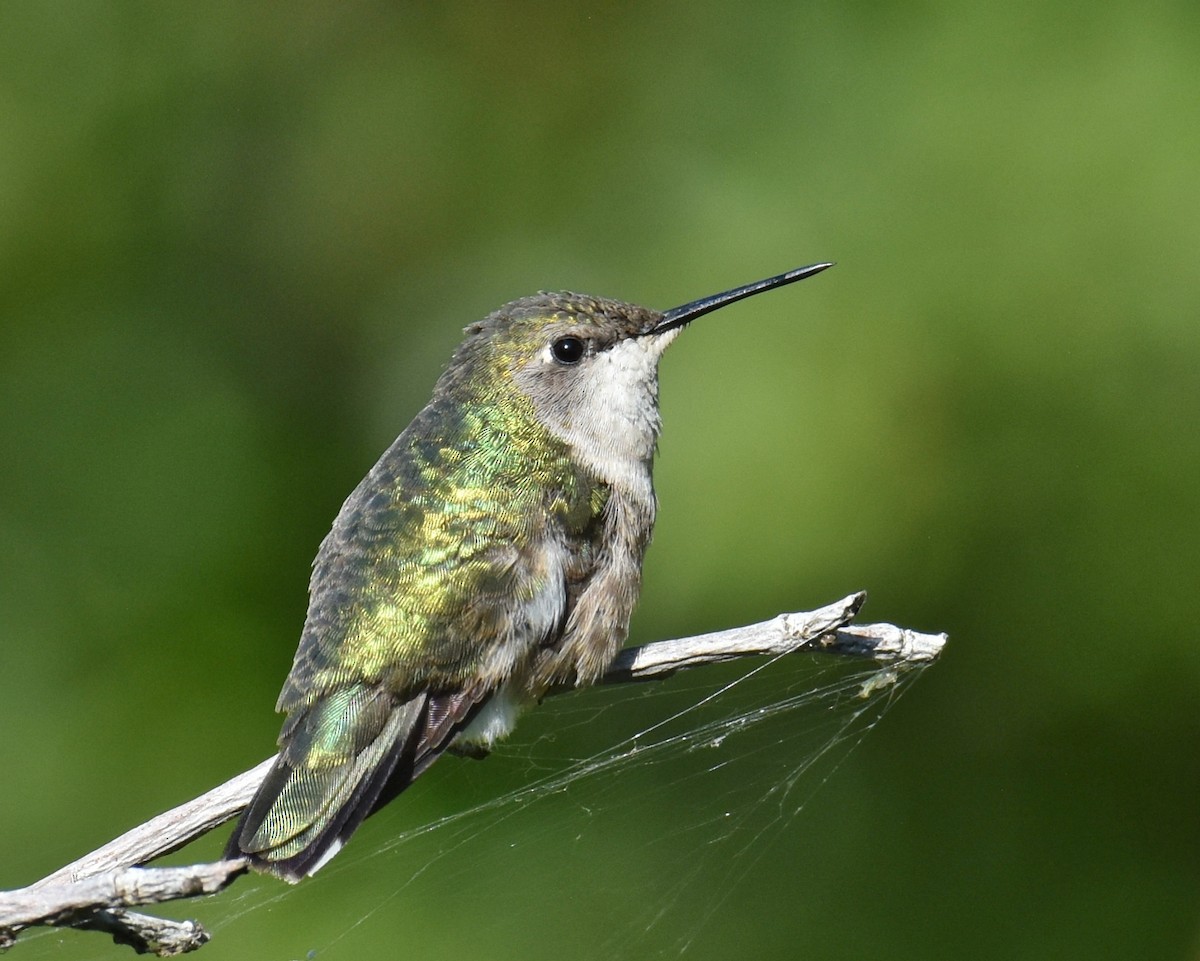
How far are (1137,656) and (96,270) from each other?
8.66 ft

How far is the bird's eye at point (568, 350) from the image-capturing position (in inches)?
127

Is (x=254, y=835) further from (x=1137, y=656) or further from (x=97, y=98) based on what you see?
(x=97, y=98)

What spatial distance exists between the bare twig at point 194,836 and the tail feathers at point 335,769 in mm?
101

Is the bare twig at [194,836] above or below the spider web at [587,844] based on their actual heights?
above

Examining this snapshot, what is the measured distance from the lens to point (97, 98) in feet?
11.5

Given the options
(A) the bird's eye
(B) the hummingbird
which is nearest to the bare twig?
(B) the hummingbird

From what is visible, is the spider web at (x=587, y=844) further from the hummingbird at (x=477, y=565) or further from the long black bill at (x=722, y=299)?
the long black bill at (x=722, y=299)

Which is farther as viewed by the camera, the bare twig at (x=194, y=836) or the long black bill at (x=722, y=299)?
the long black bill at (x=722, y=299)

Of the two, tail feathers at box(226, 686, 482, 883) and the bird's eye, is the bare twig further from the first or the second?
the bird's eye

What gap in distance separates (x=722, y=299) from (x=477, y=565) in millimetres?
868

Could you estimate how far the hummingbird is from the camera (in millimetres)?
2547

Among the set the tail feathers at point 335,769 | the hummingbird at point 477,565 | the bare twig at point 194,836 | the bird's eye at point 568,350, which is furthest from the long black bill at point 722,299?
the tail feathers at point 335,769

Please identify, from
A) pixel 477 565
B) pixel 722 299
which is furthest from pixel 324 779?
pixel 722 299

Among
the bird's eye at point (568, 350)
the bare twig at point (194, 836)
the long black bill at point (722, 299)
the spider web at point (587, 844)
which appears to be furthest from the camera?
the bird's eye at point (568, 350)
